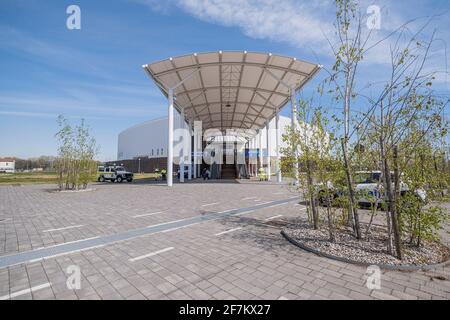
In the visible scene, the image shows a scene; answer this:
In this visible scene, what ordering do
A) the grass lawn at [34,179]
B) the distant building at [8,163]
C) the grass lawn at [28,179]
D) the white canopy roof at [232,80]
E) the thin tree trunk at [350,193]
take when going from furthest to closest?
the distant building at [8,163], the grass lawn at [28,179], the grass lawn at [34,179], the white canopy roof at [232,80], the thin tree trunk at [350,193]

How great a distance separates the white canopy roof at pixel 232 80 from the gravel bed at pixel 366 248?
11582mm

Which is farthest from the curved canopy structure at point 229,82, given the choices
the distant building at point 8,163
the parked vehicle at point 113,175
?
the distant building at point 8,163

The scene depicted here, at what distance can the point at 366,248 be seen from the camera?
429 cm

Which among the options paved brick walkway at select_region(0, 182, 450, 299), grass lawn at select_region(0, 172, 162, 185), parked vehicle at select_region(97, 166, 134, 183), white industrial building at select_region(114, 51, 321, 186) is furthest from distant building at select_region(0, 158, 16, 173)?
paved brick walkway at select_region(0, 182, 450, 299)

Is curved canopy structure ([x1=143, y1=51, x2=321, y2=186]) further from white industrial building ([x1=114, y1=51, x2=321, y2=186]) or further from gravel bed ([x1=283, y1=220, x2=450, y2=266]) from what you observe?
gravel bed ([x1=283, y1=220, x2=450, y2=266])

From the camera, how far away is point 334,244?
A: 4.51m

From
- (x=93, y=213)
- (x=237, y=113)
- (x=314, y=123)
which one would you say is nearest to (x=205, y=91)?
(x=237, y=113)

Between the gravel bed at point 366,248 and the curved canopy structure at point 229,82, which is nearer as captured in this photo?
the gravel bed at point 366,248

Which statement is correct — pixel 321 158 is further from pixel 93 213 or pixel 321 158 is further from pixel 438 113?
pixel 93 213

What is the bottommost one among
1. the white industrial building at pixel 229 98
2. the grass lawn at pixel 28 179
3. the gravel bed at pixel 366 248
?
the gravel bed at pixel 366 248

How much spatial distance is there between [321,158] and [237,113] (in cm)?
2405

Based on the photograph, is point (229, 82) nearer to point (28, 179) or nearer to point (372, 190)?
point (372, 190)

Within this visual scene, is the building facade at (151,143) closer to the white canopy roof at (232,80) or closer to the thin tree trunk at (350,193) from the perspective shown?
the white canopy roof at (232,80)

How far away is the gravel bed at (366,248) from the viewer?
147 inches
